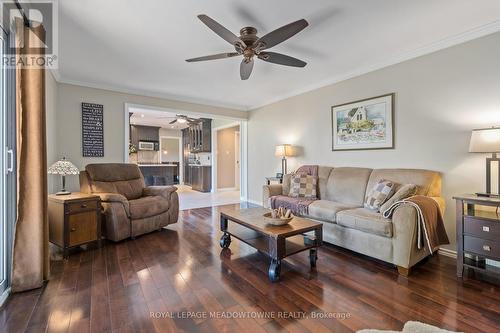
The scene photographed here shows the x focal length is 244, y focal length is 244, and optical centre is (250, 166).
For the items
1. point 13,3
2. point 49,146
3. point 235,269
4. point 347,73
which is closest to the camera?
point 13,3

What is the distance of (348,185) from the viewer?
3.48 metres

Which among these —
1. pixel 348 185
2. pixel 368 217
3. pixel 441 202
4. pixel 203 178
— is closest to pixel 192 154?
pixel 203 178

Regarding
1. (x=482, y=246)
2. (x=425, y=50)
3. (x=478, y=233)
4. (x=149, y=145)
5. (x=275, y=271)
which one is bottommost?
(x=275, y=271)

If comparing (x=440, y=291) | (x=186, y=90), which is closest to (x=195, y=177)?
(x=186, y=90)

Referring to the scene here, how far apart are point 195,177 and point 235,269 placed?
636 cm

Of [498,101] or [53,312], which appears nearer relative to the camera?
[53,312]

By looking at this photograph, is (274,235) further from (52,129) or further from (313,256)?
Answer: (52,129)

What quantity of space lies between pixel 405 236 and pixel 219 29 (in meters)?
2.49

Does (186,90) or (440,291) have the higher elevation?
(186,90)

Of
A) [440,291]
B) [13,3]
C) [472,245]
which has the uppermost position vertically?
[13,3]

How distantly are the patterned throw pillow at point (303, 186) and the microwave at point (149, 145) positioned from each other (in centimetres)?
716

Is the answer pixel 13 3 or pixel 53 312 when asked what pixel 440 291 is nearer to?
pixel 53 312

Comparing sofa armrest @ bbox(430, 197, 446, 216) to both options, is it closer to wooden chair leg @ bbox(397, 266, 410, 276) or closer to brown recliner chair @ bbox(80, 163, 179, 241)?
Answer: wooden chair leg @ bbox(397, 266, 410, 276)

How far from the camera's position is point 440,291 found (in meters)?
1.98
